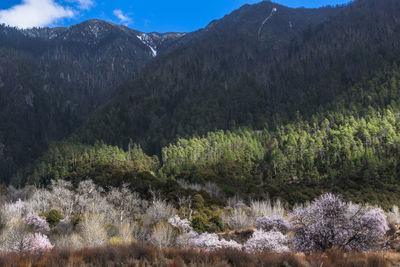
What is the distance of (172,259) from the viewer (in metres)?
7.90

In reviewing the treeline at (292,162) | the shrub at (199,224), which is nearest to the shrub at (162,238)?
the shrub at (199,224)

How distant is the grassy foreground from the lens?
744 cm

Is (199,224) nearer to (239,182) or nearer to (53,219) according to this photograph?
(53,219)

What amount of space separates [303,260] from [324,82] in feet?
577

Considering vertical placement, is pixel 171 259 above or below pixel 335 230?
above

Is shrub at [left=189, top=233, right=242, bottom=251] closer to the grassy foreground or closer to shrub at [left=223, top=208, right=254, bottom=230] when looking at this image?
the grassy foreground

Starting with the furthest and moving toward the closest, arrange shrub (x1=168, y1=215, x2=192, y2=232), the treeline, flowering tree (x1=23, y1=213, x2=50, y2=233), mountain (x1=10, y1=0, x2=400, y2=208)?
1. mountain (x1=10, y1=0, x2=400, y2=208)
2. the treeline
3. flowering tree (x1=23, y1=213, x2=50, y2=233)
4. shrub (x1=168, y1=215, x2=192, y2=232)

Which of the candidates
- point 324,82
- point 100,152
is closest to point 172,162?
point 100,152

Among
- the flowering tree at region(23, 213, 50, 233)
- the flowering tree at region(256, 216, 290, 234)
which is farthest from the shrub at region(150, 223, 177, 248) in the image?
the flowering tree at region(23, 213, 50, 233)

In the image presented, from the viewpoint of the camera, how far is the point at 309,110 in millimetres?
Result: 142875

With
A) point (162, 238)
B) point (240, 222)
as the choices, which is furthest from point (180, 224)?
point (240, 222)

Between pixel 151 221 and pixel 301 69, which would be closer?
pixel 151 221

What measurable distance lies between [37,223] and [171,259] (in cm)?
2907

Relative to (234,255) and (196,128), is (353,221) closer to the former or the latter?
(234,255)
